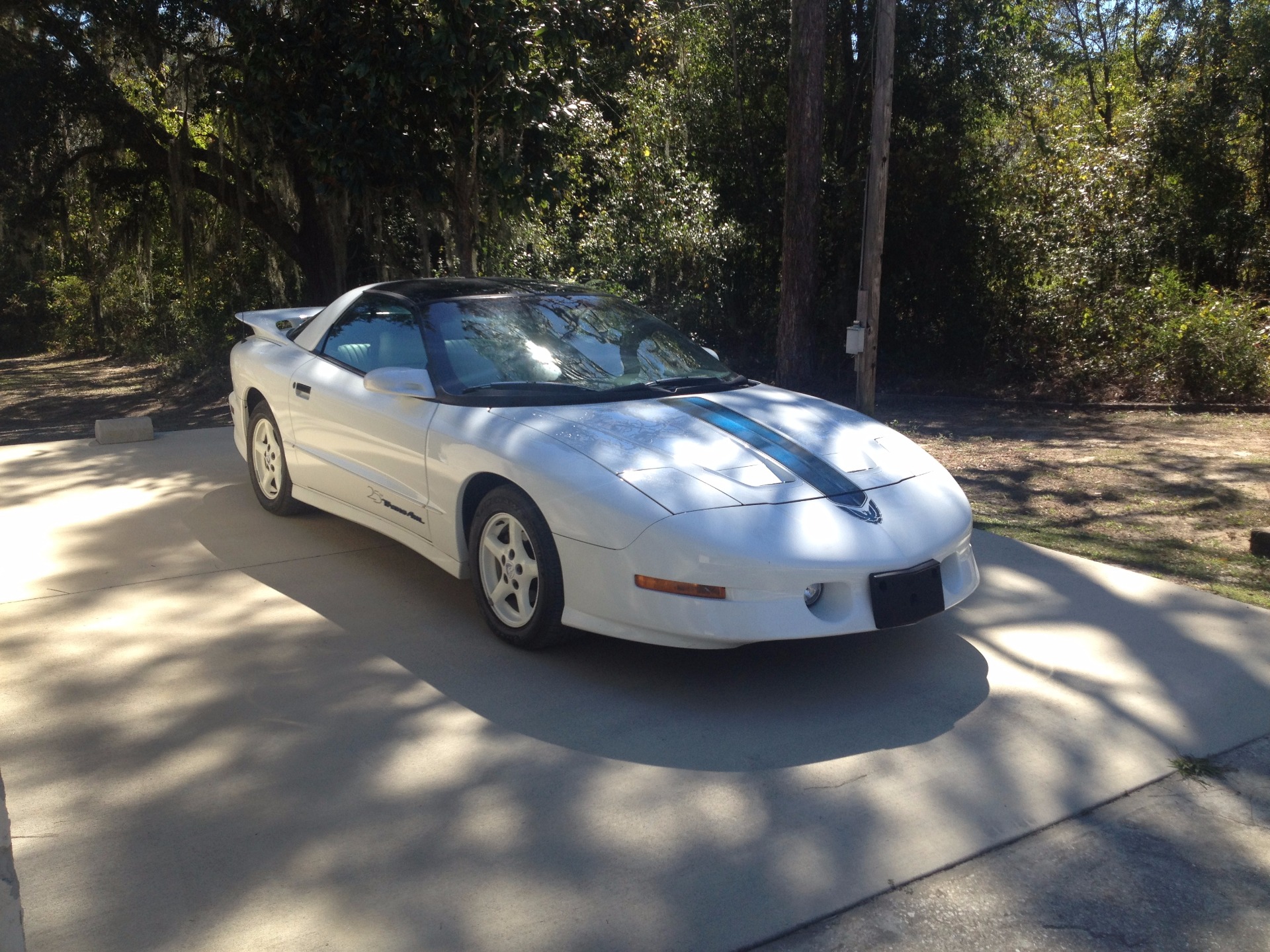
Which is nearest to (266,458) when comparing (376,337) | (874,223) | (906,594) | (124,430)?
(376,337)

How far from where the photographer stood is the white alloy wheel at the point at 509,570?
168 inches

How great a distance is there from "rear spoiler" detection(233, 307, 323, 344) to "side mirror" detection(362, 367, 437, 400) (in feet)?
5.39

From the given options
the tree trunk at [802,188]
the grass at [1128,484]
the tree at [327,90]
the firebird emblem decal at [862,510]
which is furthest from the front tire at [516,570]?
the tree trunk at [802,188]

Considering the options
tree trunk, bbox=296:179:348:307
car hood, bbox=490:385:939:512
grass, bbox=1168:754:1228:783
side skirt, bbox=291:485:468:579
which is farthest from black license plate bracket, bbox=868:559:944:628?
tree trunk, bbox=296:179:348:307

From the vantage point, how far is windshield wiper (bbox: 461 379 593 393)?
485 cm

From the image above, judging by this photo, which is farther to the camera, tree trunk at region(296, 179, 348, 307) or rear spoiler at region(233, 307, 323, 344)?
tree trunk at region(296, 179, 348, 307)

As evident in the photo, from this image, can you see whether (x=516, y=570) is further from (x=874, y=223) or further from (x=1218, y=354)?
(x=1218, y=354)

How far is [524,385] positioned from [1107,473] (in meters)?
5.06

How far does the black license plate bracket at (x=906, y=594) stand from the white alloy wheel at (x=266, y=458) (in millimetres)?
3694

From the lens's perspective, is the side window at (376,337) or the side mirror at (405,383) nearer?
the side mirror at (405,383)

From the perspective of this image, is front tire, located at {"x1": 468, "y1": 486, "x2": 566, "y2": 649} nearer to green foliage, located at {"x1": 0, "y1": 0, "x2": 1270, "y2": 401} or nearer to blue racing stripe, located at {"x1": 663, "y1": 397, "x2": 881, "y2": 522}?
blue racing stripe, located at {"x1": 663, "y1": 397, "x2": 881, "y2": 522}

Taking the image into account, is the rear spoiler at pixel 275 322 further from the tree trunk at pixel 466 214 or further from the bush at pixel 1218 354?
the bush at pixel 1218 354

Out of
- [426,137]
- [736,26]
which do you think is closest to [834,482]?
[426,137]

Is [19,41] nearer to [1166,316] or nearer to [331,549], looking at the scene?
[331,549]
